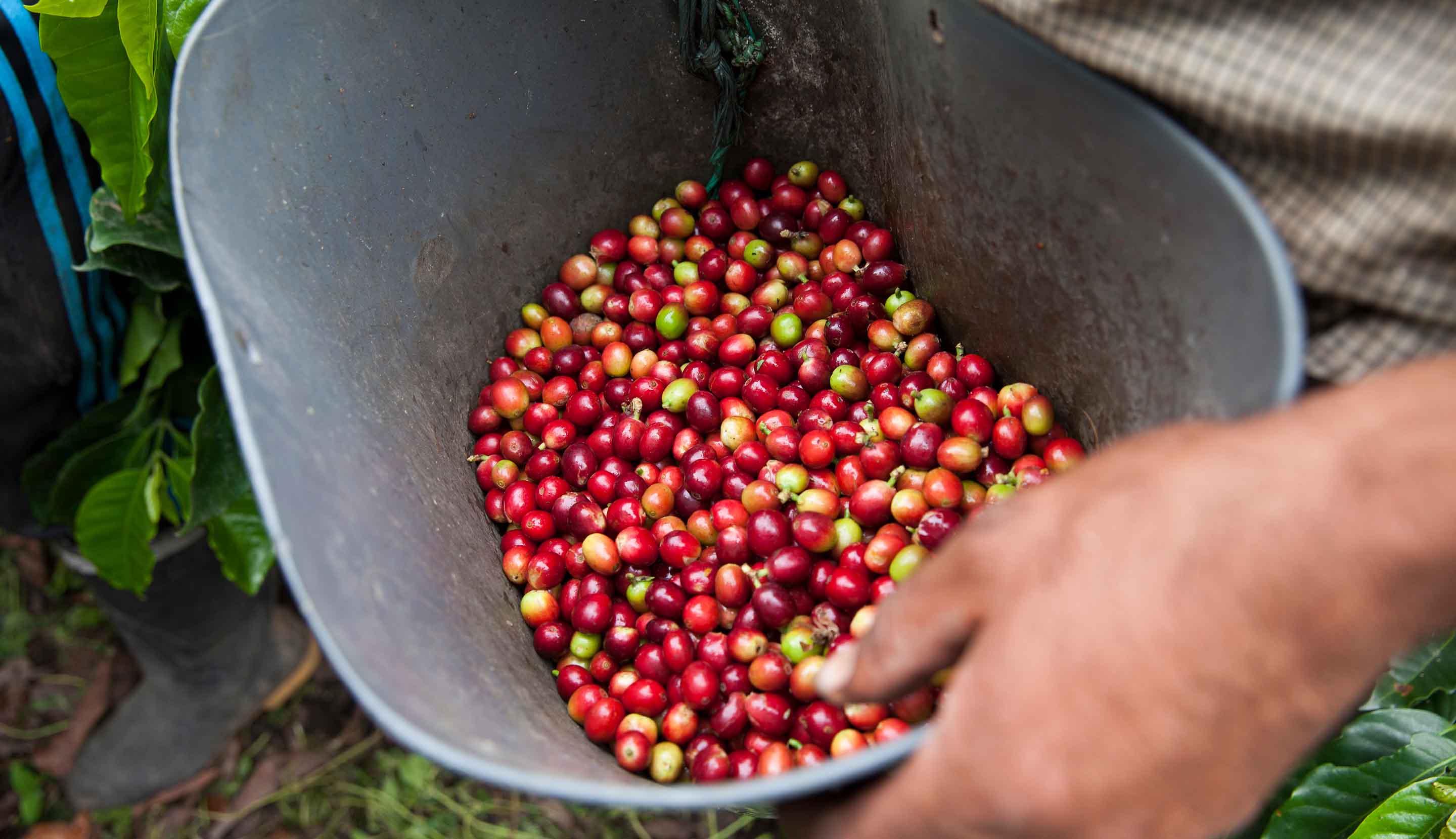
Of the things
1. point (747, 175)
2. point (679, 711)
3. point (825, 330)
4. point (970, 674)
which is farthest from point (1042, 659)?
point (747, 175)

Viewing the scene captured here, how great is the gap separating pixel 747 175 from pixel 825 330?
2.00 feet

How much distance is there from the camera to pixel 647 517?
7.50 feet

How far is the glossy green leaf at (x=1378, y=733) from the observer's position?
1.90 m

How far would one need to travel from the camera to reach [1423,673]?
2.01 metres

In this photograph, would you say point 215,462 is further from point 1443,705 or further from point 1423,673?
point 1443,705

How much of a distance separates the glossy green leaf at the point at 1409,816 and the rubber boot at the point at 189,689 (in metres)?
3.22

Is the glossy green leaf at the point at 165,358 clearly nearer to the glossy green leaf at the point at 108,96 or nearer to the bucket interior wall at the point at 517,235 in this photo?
the glossy green leaf at the point at 108,96

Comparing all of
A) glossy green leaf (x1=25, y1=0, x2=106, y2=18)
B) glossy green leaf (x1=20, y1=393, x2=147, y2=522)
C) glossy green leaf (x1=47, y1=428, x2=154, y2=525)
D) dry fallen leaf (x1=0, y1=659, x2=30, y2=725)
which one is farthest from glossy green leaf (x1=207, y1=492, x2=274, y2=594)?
dry fallen leaf (x1=0, y1=659, x2=30, y2=725)

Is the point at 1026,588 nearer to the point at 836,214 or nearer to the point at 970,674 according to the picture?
the point at 970,674

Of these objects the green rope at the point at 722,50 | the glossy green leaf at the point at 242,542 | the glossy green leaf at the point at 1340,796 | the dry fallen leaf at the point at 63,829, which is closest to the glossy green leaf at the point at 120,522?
the glossy green leaf at the point at 242,542

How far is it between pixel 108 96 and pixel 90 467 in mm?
1063

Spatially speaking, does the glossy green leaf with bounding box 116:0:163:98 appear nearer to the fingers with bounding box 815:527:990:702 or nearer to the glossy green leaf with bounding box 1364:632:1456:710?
the fingers with bounding box 815:527:990:702

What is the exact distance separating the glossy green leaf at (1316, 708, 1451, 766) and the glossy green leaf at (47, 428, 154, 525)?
3.03m

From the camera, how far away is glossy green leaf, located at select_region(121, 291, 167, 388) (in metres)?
2.57
